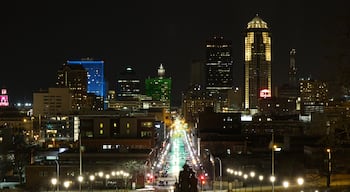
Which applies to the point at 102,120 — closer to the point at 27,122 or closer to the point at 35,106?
the point at 27,122

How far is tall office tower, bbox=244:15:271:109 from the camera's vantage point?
7628 inches

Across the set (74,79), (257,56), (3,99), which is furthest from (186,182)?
(257,56)

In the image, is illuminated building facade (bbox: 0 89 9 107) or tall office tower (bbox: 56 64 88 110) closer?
illuminated building facade (bbox: 0 89 9 107)

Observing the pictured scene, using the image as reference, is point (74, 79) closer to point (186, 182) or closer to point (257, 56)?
point (257, 56)

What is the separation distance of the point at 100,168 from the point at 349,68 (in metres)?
31.3

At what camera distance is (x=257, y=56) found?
19525cm

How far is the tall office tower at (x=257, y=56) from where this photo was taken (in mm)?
193750

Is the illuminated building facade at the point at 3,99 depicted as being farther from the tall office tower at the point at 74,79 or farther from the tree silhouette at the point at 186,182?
the tree silhouette at the point at 186,182

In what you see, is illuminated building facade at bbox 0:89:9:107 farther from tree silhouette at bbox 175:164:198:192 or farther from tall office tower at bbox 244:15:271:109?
tall office tower at bbox 244:15:271:109

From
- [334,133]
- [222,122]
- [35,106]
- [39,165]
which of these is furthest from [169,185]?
[35,106]

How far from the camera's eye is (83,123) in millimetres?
62500

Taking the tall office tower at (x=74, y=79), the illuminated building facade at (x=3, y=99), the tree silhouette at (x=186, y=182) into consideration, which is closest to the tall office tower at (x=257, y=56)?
the tall office tower at (x=74, y=79)

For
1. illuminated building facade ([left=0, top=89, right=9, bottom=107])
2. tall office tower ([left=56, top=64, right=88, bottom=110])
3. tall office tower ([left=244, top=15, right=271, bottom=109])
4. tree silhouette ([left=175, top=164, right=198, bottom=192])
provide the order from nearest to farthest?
tree silhouette ([left=175, top=164, right=198, bottom=192]) → illuminated building facade ([left=0, top=89, right=9, bottom=107]) → tall office tower ([left=56, top=64, right=88, bottom=110]) → tall office tower ([left=244, top=15, right=271, bottom=109])

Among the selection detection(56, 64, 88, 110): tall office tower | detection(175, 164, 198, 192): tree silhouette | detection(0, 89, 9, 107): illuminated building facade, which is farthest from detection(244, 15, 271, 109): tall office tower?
detection(175, 164, 198, 192): tree silhouette
